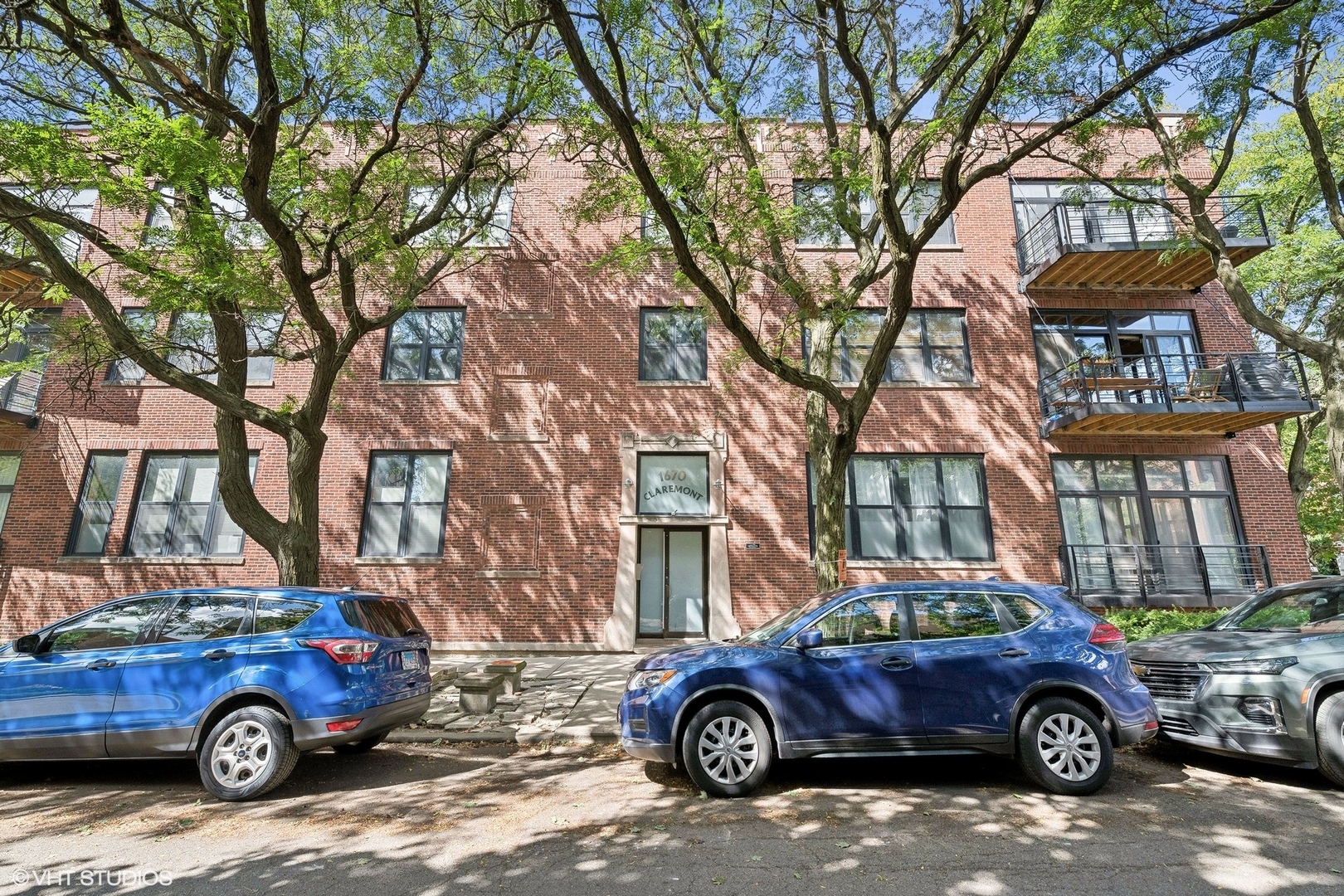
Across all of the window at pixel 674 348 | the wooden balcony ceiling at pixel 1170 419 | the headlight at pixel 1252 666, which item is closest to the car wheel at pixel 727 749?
the headlight at pixel 1252 666

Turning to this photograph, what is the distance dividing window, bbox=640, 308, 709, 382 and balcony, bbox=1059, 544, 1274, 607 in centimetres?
810

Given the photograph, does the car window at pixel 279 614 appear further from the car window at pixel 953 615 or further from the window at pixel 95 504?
the window at pixel 95 504

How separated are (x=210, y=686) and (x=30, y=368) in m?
11.3

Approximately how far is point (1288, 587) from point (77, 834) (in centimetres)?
1058

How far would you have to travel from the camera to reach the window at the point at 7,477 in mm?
12531

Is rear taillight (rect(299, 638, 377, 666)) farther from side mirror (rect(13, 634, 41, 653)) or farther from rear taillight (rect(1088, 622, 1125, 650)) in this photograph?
rear taillight (rect(1088, 622, 1125, 650))

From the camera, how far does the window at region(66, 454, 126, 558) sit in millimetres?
12328

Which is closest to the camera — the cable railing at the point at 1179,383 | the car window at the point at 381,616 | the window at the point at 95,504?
the car window at the point at 381,616

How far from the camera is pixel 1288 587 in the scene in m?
6.30

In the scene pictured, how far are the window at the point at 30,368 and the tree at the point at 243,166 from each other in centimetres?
421

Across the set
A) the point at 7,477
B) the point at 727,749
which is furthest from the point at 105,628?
the point at 7,477

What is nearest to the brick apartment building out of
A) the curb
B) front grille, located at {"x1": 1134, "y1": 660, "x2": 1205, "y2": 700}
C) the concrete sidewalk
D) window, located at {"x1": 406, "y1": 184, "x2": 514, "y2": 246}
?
window, located at {"x1": 406, "y1": 184, "x2": 514, "y2": 246}

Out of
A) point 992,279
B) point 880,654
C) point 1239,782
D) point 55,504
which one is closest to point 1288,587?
point 1239,782

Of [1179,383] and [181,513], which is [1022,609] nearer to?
[1179,383]
